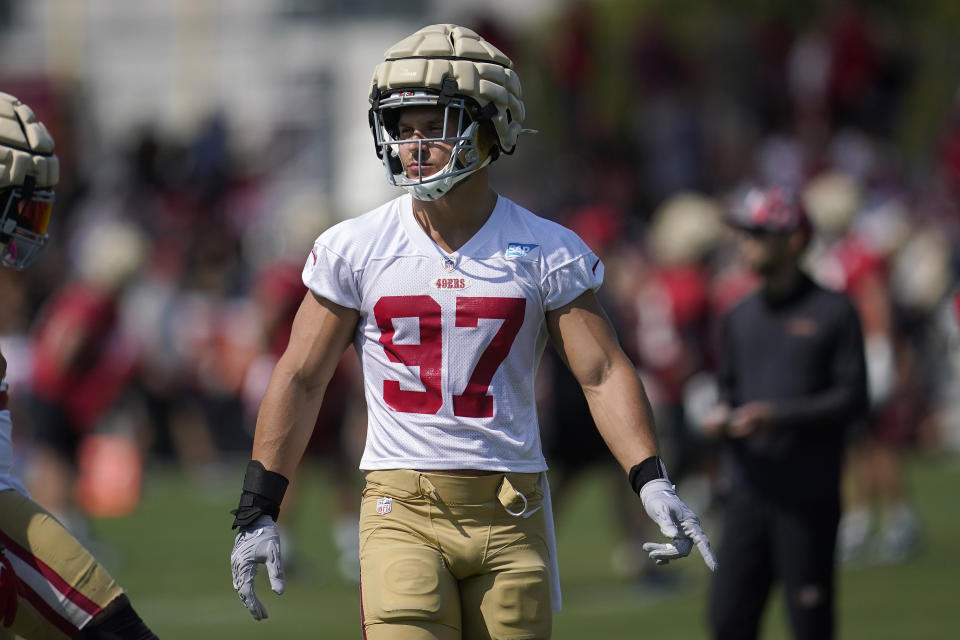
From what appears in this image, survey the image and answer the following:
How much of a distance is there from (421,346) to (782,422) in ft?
7.96

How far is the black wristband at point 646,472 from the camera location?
15.5ft

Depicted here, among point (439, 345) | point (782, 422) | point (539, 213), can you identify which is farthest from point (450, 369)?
point (539, 213)

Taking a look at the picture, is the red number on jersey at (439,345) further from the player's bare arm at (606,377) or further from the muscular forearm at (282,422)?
the muscular forearm at (282,422)

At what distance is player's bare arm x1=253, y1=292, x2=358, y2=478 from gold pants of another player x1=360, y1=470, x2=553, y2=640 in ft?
0.97

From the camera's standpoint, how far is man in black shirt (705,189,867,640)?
6.48 metres

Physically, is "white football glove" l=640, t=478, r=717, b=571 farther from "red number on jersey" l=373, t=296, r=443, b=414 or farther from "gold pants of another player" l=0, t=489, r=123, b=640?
"gold pants of another player" l=0, t=489, r=123, b=640

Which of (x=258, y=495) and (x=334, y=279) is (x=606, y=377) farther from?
(x=258, y=495)

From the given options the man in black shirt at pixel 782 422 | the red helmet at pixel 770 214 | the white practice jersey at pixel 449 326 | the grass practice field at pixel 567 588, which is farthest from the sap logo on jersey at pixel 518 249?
the grass practice field at pixel 567 588

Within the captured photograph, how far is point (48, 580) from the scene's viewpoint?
4.73 metres

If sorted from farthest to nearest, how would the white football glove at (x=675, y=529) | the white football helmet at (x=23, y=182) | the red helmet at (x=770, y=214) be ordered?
the red helmet at (x=770, y=214)
the white football helmet at (x=23, y=182)
the white football glove at (x=675, y=529)

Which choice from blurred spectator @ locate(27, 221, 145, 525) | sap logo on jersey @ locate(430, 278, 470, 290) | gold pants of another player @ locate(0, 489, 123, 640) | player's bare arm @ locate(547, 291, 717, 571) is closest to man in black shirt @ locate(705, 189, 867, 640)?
player's bare arm @ locate(547, 291, 717, 571)

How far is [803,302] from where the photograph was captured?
6.84 meters

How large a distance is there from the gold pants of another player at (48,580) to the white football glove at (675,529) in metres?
1.60

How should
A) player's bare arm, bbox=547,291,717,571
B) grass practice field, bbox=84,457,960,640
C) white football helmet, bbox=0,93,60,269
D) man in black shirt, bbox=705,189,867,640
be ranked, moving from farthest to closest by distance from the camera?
grass practice field, bbox=84,457,960,640
man in black shirt, bbox=705,189,867,640
white football helmet, bbox=0,93,60,269
player's bare arm, bbox=547,291,717,571
